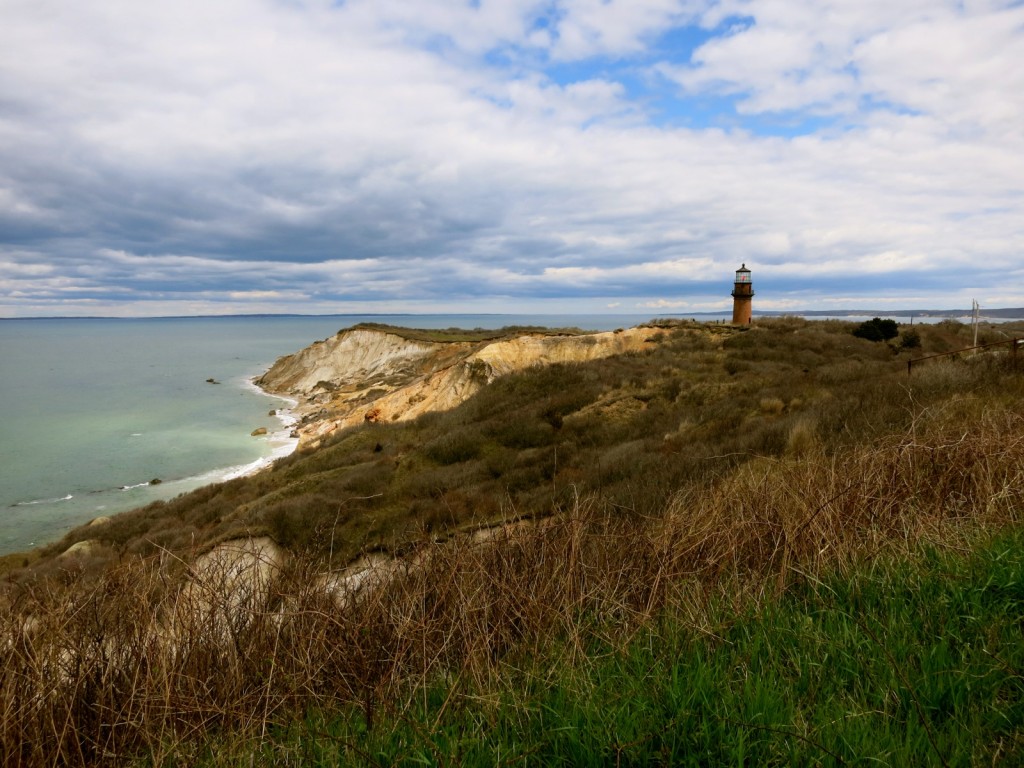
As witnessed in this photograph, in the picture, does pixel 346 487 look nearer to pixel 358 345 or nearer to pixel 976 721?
pixel 976 721

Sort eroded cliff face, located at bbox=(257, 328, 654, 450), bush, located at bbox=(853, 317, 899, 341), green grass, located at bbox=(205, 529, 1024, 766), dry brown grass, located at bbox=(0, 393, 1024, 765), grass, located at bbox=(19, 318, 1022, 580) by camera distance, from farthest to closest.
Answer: bush, located at bbox=(853, 317, 899, 341) < eroded cliff face, located at bbox=(257, 328, 654, 450) < grass, located at bbox=(19, 318, 1022, 580) < dry brown grass, located at bbox=(0, 393, 1024, 765) < green grass, located at bbox=(205, 529, 1024, 766)

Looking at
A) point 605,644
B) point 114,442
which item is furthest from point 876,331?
point 114,442

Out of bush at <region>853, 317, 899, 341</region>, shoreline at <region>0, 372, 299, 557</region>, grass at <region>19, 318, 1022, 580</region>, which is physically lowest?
shoreline at <region>0, 372, 299, 557</region>

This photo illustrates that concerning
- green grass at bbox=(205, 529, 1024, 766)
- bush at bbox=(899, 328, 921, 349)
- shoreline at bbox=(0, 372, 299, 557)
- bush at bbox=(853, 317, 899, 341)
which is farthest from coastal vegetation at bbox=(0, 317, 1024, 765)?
bush at bbox=(853, 317, 899, 341)

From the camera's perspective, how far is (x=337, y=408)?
42219 mm

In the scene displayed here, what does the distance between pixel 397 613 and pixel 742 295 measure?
133ft

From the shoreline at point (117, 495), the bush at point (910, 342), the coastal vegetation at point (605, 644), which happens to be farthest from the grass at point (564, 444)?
the shoreline at point (117, 495)

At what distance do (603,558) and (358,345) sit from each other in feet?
195

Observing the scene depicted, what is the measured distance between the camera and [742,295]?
3988 centimetres

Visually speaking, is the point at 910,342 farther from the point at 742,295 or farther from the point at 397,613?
the point at 397,613

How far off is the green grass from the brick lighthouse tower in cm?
3939

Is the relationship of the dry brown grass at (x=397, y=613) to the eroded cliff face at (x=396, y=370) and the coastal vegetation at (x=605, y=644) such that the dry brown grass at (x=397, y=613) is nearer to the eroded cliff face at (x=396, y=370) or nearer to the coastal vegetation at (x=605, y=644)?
the coastal vegetation at (x=605, y=644)

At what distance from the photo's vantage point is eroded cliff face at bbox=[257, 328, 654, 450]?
96.0 ft

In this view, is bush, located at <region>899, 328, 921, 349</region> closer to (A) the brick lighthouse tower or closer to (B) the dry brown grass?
(A) the brick lighthouse tower
